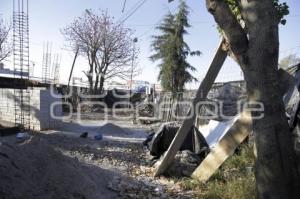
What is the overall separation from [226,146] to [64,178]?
2.49 meters

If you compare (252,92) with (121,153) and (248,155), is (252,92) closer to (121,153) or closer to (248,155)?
(248,155)

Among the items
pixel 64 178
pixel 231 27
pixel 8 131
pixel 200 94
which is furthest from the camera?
pixel 8 131

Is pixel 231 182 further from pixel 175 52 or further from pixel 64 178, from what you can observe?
pixel 175 52

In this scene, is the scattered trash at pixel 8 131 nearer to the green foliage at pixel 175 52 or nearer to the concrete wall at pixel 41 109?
the concrete wall at pixel 41 109

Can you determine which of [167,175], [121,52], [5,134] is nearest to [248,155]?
[167,175]

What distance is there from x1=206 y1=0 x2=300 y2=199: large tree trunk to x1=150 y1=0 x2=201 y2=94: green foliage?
1476 cm

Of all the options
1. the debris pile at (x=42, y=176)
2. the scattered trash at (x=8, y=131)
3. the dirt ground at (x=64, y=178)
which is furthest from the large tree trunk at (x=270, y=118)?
the scattered trash at (x=8, y=131)

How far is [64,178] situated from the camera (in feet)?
14.1

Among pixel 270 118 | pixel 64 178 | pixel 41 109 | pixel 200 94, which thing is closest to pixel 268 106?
pixel 270 118

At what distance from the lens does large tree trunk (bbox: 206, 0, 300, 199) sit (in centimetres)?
328

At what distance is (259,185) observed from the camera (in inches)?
135

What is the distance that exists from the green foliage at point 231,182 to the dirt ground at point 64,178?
9.9 inches

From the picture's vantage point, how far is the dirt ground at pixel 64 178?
3664mm

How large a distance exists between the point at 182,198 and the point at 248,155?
65.3 inches
